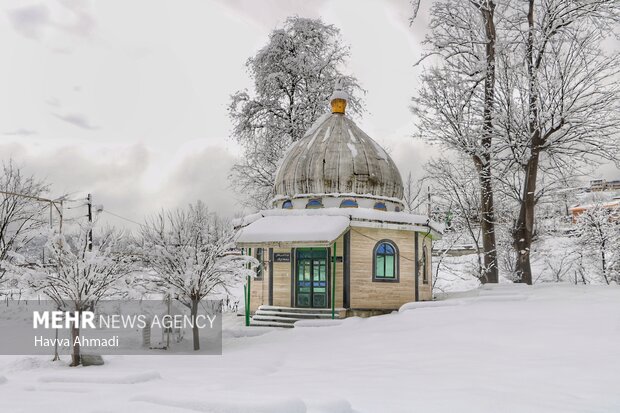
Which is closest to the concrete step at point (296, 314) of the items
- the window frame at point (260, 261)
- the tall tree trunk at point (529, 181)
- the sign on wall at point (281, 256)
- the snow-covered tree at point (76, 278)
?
the window frame at point (260, 261)

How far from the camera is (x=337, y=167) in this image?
19281 millimetres

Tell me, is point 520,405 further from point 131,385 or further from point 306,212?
point 306,212

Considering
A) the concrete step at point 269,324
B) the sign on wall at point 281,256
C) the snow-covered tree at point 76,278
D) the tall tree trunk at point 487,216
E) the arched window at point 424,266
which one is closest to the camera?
the snow-covered tree at point 76,278

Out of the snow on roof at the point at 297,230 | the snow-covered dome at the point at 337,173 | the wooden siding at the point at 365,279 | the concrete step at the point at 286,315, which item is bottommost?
the concrete step at the point at 286,315

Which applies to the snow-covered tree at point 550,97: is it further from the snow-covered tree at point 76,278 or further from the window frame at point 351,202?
the snow-covered tree at point 76,278

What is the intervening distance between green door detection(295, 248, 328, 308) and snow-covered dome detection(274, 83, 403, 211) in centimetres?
203

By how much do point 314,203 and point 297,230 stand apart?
2619 mm

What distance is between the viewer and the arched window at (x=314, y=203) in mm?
19469

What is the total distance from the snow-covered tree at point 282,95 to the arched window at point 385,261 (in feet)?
28.9

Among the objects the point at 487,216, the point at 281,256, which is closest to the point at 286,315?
the point at 281,256

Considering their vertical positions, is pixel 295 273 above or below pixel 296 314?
above

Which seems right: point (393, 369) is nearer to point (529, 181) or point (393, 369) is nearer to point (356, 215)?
point (356, 215)

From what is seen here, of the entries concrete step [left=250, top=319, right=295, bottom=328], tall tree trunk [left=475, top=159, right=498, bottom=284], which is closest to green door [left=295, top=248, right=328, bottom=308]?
concrete step [left=250, top=319, right=295, bottom=328]

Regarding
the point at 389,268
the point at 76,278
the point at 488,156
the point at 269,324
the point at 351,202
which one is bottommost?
the point at 269,324
